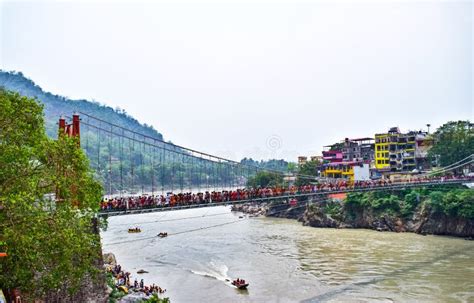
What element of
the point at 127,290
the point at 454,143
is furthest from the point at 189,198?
the point at 454,143

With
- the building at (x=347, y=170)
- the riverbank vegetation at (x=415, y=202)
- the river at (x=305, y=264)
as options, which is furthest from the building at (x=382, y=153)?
the river at (x=305, y=264)

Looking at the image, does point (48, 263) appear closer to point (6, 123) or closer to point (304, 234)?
point (6, 123)

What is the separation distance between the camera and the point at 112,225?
52344 millimetres

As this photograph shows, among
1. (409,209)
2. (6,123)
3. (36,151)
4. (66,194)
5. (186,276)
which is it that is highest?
(6,123)

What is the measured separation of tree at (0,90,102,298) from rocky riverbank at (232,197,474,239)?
3255cm

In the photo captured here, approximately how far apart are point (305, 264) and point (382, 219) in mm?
A: 16021

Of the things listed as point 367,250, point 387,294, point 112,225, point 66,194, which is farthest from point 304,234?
point 66,194

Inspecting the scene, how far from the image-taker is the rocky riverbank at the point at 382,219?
35.1m

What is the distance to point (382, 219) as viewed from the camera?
1563 inches

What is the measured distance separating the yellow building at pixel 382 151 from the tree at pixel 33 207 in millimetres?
47927

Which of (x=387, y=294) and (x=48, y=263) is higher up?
(x=48, y=263)

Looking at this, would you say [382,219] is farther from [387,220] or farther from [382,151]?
[382,151]

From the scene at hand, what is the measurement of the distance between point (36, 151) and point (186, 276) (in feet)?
54.2

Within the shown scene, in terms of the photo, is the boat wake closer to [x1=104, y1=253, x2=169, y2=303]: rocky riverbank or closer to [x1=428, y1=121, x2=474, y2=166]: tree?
[x1=104, y1=253, x2=169, y2=303]: rocky riverbank
